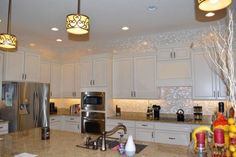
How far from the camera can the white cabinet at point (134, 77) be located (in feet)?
13.9

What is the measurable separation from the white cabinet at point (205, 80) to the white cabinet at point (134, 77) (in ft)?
2.77

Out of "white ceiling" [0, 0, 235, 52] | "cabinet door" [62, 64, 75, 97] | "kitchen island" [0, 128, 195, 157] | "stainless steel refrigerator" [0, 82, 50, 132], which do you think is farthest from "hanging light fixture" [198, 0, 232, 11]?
"cabinet door" [62, 64, 75, 97]

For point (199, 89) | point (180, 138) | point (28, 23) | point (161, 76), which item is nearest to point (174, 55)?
point (161, 76)

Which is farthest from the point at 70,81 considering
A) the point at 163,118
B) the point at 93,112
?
the point at 163,118

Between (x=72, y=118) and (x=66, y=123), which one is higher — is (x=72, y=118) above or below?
above

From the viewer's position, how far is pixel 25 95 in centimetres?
427

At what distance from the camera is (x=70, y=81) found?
216 inches

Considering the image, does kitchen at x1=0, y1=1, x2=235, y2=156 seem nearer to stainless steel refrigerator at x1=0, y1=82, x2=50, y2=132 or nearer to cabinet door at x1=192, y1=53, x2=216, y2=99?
cabinet door at x1=192, y1=53, x2=216, y2=99

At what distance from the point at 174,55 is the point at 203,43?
2.01 feet

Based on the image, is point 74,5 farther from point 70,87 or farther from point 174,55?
point 70,87

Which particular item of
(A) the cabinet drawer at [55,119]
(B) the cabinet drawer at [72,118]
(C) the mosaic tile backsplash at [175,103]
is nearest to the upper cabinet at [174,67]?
(C) the mosaic tile backsplash at [175,103]

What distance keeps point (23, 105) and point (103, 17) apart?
2611 millimetres

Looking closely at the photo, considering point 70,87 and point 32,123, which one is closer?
point 32,123

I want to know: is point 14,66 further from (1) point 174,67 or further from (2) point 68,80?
(1) point 174,67
